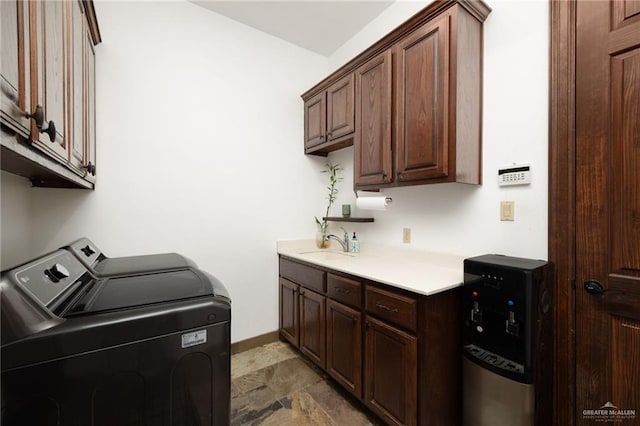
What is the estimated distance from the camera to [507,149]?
1603 mm

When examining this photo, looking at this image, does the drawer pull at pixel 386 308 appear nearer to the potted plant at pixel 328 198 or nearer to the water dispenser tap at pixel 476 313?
the water dispenser tap at pixel 476 313

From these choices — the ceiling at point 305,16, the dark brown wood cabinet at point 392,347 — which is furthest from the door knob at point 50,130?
the ceiling at point 305,16

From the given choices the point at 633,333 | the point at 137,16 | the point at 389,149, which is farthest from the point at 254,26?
the point at 633,333

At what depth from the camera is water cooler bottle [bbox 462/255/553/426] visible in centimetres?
123

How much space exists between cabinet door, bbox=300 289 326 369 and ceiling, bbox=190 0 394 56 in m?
2.36

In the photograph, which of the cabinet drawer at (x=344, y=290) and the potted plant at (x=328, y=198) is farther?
the potted plant at (x=328, y=198)

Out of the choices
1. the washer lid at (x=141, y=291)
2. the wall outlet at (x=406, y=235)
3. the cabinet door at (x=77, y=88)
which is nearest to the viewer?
the washer lid at (x=141, y=291)

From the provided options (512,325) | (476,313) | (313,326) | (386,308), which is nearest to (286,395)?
(313,326)

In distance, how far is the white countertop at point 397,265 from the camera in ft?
4.81

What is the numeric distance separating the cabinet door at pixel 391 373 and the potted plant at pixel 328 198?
1240 millimetres

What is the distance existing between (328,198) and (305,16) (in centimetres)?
168

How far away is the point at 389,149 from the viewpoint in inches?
75.2

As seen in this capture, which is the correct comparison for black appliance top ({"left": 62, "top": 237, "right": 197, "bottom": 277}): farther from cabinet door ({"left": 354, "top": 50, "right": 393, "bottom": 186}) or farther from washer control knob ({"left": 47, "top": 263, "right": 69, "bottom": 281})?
cabinet door ({"left": 354, "top": 50, "right": 393, "bottom": 186})

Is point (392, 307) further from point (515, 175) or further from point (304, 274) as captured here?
point (515, 175)
